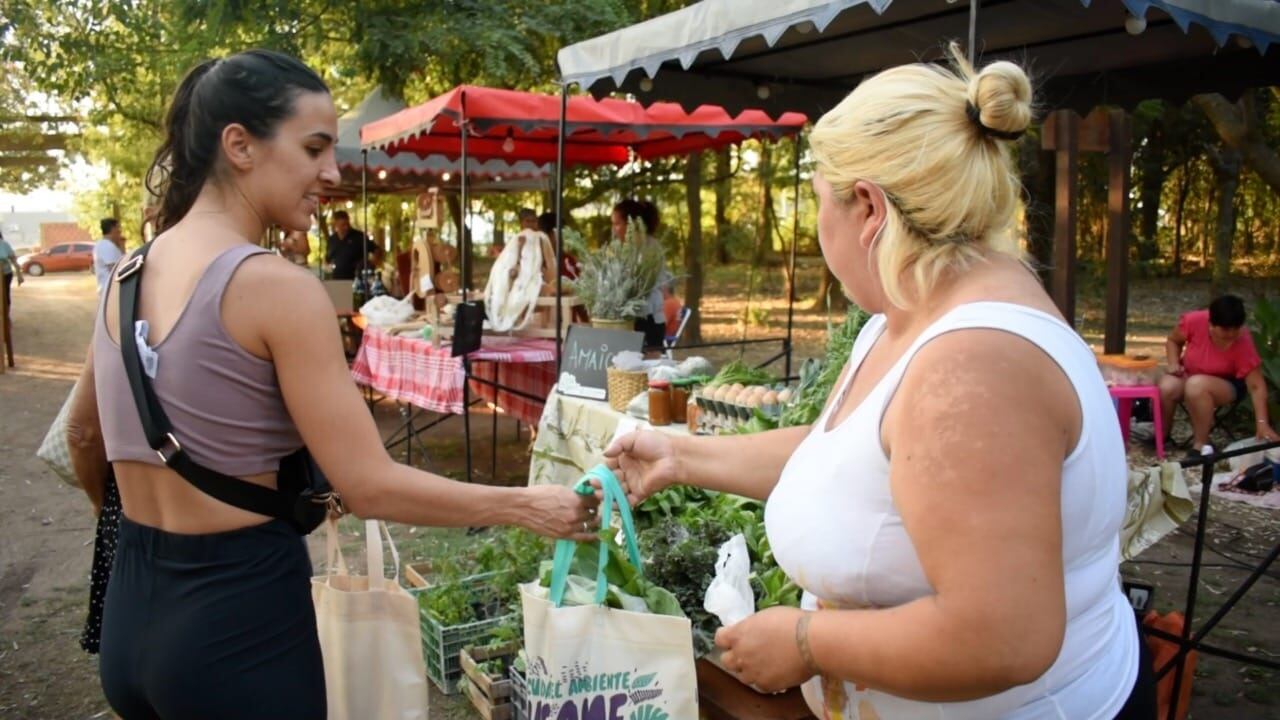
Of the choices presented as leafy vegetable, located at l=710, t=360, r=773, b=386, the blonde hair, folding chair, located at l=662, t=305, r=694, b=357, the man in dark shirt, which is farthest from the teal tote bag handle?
the man in dark shirt

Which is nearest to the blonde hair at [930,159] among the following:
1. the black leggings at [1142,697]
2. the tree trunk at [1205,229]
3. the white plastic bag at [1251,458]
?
the black leggings at [1142,697]

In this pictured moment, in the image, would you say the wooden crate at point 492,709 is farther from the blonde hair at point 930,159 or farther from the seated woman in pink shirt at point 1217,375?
the seated woman in pink shirt at point 1217,375

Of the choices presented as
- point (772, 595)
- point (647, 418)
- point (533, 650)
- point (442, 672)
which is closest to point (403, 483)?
point (533, 650)

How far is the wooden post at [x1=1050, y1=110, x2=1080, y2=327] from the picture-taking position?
22.3ft

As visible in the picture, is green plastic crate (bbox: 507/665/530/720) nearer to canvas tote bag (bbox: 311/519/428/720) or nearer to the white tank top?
canvas tote bag (bbox: 311/519/428/720)

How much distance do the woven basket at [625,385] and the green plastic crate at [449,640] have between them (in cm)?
118

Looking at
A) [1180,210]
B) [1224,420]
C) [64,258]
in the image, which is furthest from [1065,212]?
[64,258]

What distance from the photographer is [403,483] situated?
5.48 feet

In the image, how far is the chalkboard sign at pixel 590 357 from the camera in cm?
507

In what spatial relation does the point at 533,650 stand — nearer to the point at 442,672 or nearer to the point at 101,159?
the point at 442,672

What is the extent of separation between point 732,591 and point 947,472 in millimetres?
713

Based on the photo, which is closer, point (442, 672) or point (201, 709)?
point (201, 709)

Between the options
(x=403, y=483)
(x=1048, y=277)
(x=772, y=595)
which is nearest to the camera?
(x=403, y=483)

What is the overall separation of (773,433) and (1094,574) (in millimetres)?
805
